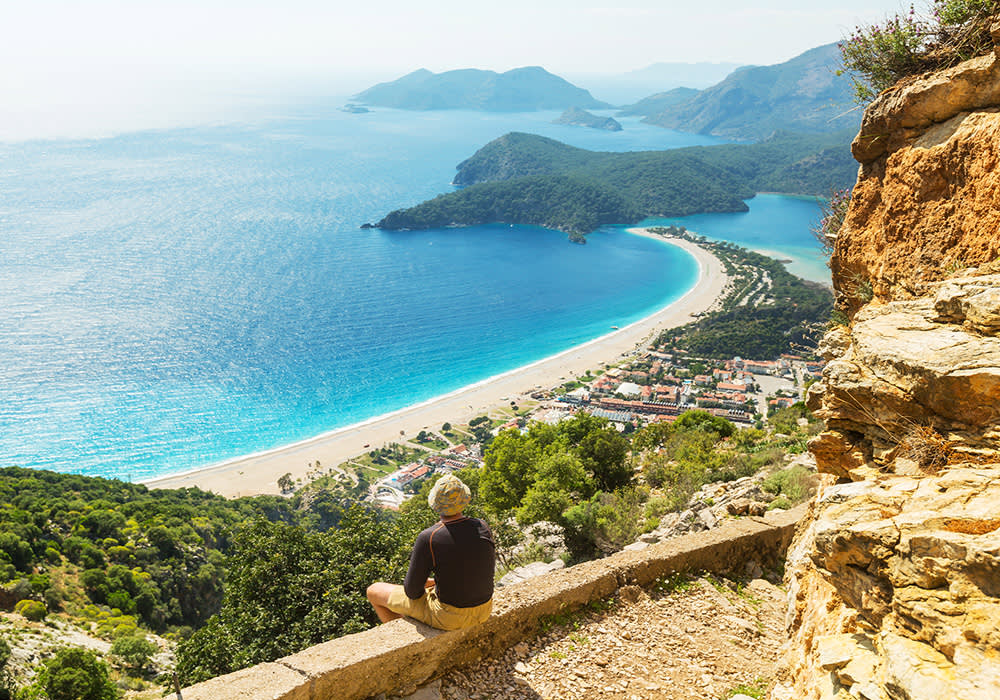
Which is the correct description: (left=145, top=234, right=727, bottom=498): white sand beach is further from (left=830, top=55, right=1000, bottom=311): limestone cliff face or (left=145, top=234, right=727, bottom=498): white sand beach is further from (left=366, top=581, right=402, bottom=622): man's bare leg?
(left=830, top=55, right=1000, bottom=311): limestone cliff face

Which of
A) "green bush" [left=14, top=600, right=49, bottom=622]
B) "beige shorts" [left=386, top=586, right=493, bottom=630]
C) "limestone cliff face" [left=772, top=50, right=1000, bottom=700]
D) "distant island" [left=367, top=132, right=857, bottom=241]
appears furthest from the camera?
"distant island" [left=367, top=132, right=857, bottom=241]

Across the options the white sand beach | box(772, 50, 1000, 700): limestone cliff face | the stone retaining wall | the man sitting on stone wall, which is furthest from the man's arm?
the white sand beach

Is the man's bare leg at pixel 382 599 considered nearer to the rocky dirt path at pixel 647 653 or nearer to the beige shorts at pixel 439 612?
the beige shorts at pixel 439 612

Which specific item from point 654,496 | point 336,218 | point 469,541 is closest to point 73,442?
point 654,496

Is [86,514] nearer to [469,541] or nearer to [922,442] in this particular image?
[469,541]

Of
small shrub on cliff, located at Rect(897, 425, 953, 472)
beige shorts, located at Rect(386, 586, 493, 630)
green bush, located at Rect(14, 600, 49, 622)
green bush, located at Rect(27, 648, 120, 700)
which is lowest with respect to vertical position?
green bush, located at Rect(14, 600, 49, 622)

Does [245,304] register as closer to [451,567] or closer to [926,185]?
[451,567]

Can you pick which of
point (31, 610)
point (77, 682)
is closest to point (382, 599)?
point (77, 682)
